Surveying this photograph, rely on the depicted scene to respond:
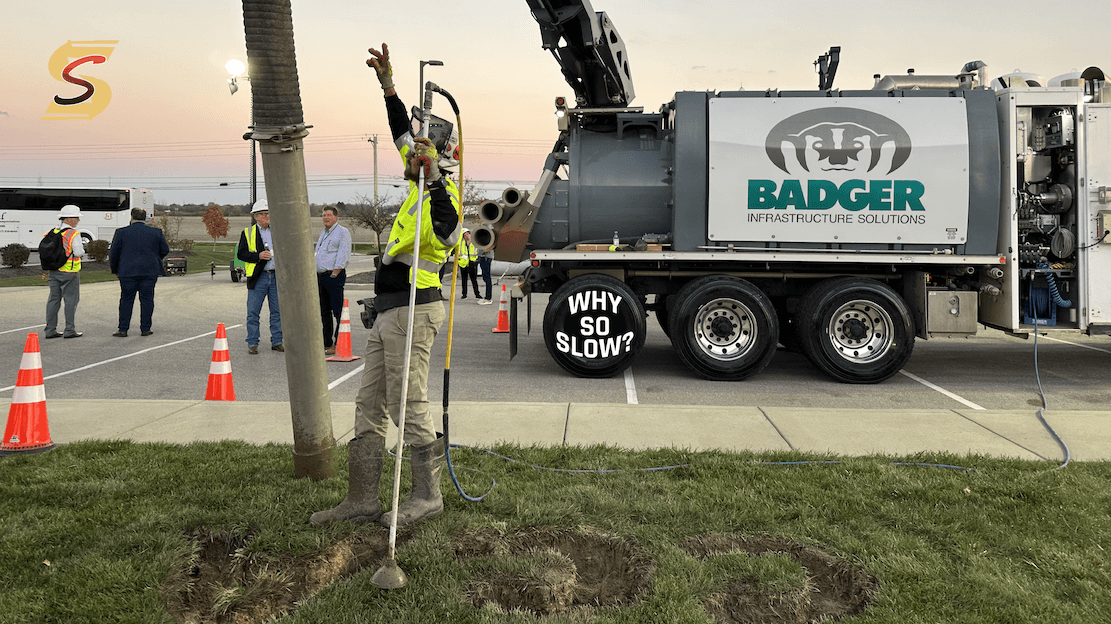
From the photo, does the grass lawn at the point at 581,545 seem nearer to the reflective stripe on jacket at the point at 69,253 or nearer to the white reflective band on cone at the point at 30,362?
the white reflective band on cone at the point at 30,362

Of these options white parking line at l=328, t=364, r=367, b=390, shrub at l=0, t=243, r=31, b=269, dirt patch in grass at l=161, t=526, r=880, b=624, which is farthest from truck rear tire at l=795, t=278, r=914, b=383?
shrub at l=0, t=243, r=31, b=269

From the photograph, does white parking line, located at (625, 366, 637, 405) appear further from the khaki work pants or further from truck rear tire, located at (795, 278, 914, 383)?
the khaki work pants

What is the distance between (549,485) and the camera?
466cm

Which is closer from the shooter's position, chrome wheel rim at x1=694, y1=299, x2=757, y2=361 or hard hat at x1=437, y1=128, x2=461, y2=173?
hard hat at x1=437, y1=128, x2=461, y2=173

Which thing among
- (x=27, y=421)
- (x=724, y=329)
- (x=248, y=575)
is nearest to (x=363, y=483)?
(x=248, y=575)

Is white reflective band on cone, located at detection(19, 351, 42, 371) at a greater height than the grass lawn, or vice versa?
white reflective band on cone, located at detection(19, 351, 42, 371)

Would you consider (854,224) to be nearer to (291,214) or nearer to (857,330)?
(857,330)

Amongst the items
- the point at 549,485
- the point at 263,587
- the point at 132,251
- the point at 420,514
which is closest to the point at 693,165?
Answer: the point at 549,485

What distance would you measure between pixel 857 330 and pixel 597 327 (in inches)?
114

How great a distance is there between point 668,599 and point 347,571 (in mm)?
1493

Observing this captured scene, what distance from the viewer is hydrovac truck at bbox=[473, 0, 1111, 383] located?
8531mm

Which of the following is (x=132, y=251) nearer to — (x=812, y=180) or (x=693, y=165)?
(x=693, y=165)

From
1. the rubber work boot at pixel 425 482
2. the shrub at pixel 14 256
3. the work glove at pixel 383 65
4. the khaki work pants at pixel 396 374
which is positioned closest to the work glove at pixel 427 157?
the work glove at pixel 383 65

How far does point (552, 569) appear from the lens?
357cm
